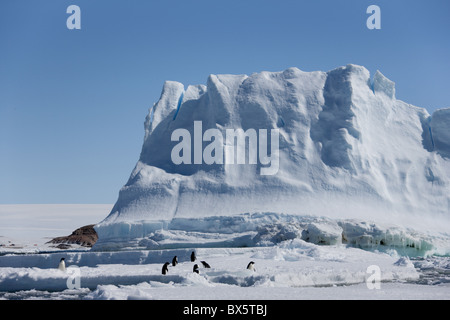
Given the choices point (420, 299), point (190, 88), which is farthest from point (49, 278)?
point (190, 88)

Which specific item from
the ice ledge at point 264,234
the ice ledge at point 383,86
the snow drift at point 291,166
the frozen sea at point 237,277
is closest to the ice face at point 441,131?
the snow drift at point 291,166

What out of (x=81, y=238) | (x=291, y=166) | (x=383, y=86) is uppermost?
(x=383, y=86)

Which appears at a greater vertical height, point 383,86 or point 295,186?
point 383,86

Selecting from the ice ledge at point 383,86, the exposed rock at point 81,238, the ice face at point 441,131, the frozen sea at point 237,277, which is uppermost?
the ice ledge at point 383,86

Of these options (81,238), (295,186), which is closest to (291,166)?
(295,186)

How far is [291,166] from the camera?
32.7m

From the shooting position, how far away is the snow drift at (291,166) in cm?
3012

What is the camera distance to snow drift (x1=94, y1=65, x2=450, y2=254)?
30.1m

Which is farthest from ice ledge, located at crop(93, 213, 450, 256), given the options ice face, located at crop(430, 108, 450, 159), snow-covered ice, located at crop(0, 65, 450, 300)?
ice face, located at crop(430, 108, 450, 159)

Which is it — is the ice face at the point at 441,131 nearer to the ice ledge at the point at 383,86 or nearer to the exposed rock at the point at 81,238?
the ice ledge at the point at 383,86

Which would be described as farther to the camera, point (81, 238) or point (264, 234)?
point (81, 238)

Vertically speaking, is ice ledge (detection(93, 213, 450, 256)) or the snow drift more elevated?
the snow drift

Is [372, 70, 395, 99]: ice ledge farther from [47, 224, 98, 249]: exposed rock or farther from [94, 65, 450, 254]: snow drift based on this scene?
[47, 224, 98, 249]: exposed rock

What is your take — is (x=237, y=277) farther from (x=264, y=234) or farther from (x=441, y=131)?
(x=441, y=131)
